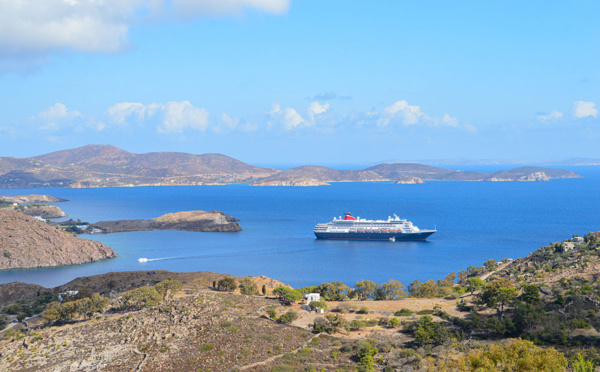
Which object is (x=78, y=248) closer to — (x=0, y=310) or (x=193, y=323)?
(x=0, y=310)

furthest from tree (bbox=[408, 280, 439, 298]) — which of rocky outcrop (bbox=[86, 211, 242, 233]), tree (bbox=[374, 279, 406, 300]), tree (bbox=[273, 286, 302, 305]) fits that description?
rocky outcrop (bbox=[86, 211, 242, 233])

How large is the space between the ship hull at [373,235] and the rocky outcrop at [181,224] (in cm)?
1987

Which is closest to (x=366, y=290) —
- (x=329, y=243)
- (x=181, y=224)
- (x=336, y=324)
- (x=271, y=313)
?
(x=271, y=313)

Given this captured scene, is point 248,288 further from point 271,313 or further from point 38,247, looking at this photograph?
point 38,247

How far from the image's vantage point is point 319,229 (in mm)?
93875

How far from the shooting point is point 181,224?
357ft

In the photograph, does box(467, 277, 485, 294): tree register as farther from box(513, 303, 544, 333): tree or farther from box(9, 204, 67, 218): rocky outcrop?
box(9, 204, 67, 218): rocky outcrop

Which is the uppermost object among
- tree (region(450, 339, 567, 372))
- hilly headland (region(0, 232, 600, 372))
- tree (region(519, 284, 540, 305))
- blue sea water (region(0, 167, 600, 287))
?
tree (region(450, 339, 567, 372))

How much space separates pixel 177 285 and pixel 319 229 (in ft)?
189

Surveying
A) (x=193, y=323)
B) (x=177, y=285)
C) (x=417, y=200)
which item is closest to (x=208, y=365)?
(x=193, y=323)

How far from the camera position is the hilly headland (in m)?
24.9

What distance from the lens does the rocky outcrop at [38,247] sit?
232 feet

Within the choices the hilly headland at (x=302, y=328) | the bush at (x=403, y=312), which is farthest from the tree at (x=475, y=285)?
the bush at (x=403, y=312)

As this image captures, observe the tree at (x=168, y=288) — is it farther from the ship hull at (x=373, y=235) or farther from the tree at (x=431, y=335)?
the ship hull at (x=373, y=235)
